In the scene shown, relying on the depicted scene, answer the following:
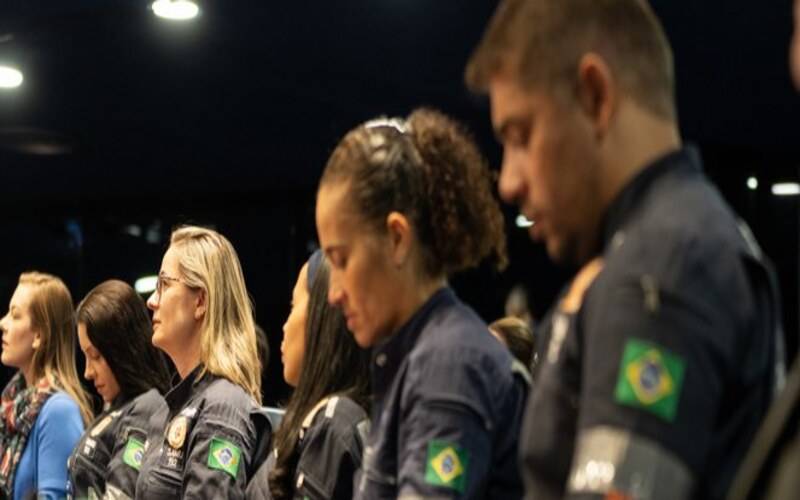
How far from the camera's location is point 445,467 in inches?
61.0

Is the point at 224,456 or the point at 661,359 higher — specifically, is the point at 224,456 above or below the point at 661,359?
below

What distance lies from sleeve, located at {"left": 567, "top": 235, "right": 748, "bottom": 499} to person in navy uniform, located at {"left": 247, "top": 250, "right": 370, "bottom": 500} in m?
1.04

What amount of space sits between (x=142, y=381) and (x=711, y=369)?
276 cm

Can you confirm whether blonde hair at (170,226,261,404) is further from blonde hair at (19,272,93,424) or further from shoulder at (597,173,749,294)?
shoulder at (597,173,749,294)

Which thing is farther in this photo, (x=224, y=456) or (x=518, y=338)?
(x=518, y=338)

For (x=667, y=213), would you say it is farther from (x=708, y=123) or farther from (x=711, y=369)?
(x=708, y=123)

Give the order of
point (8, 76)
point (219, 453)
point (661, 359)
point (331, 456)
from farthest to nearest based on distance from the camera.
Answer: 1. point (8, 76)
2. point (219, 453)
3. point (331, 456)
4. point (661, 359)

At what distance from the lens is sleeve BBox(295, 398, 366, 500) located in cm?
207

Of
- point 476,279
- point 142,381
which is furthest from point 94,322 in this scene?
point 476,279

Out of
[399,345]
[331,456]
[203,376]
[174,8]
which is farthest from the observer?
[174,8]

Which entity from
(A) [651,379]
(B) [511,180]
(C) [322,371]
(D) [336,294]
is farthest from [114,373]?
(A) [651,379]

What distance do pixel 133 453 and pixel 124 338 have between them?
0.52 meters

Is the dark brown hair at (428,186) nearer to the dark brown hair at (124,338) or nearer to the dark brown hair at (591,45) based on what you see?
the dark brown hair at (591,45)

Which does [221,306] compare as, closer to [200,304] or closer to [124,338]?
[200,304]
